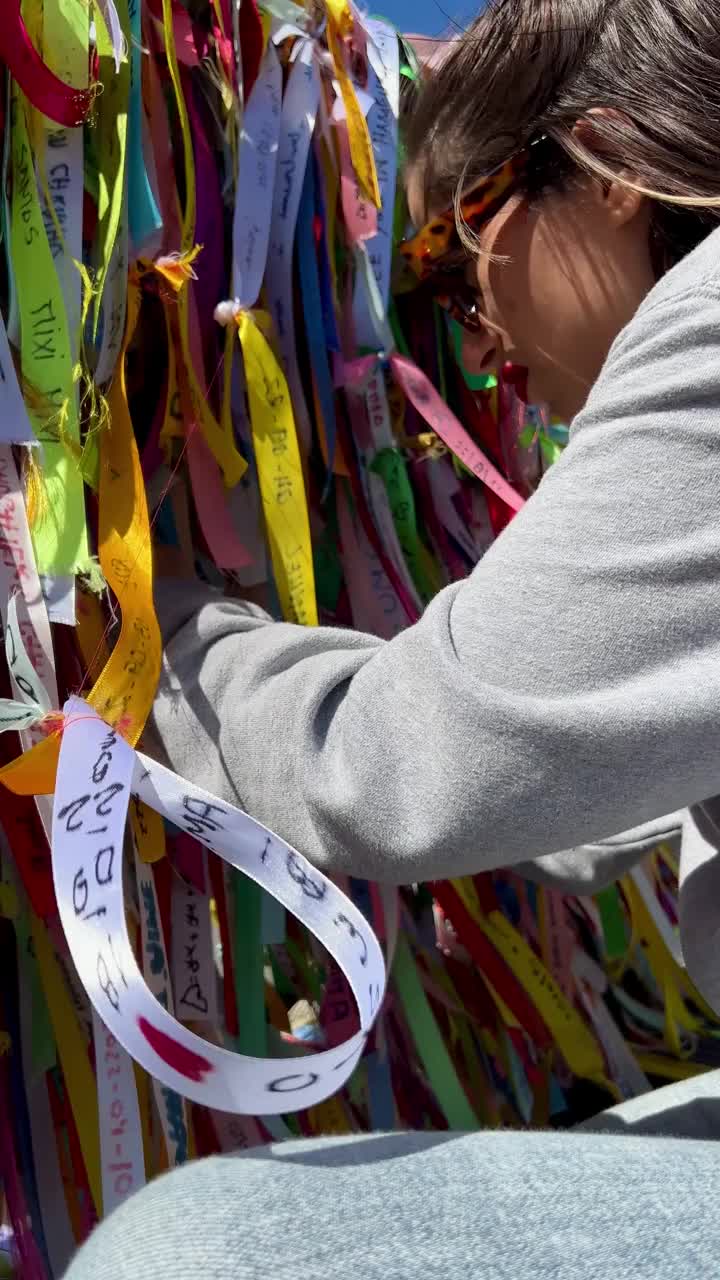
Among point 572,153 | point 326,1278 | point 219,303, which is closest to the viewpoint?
point 326,1278

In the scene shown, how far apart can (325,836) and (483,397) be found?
0.66m

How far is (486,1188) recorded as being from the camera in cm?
50

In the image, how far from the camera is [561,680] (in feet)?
1.92

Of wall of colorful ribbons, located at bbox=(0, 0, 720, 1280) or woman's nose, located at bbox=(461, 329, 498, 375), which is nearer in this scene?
wall of colorful ribbons, located at bbox=(0, 0, 720, 1280)

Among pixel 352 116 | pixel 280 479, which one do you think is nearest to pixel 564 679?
pixel 280 479

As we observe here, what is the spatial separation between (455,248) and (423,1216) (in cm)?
76

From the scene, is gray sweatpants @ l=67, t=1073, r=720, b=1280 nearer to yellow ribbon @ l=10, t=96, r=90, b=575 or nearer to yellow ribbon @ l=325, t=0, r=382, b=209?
yellow ribbon @ l=10, t=96, r=90, b=575

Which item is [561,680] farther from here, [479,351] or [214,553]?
[479,351]

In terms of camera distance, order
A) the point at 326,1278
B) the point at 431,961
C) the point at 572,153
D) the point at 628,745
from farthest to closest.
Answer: the point at 431,961, the point at 572,153, the point at 628,745, the point at 326,1278

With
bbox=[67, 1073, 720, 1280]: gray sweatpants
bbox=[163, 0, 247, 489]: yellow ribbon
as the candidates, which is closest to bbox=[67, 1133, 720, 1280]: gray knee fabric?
bbox=[67, 1073, 720, 1280]: gray sweatpants

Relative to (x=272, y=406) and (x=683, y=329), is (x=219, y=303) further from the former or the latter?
(x=683, y=329)

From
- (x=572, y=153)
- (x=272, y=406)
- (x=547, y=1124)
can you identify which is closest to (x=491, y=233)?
(x=572, y=153)

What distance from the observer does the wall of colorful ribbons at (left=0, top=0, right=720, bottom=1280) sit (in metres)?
0.61

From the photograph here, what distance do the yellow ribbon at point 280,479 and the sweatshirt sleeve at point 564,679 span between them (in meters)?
0.19
